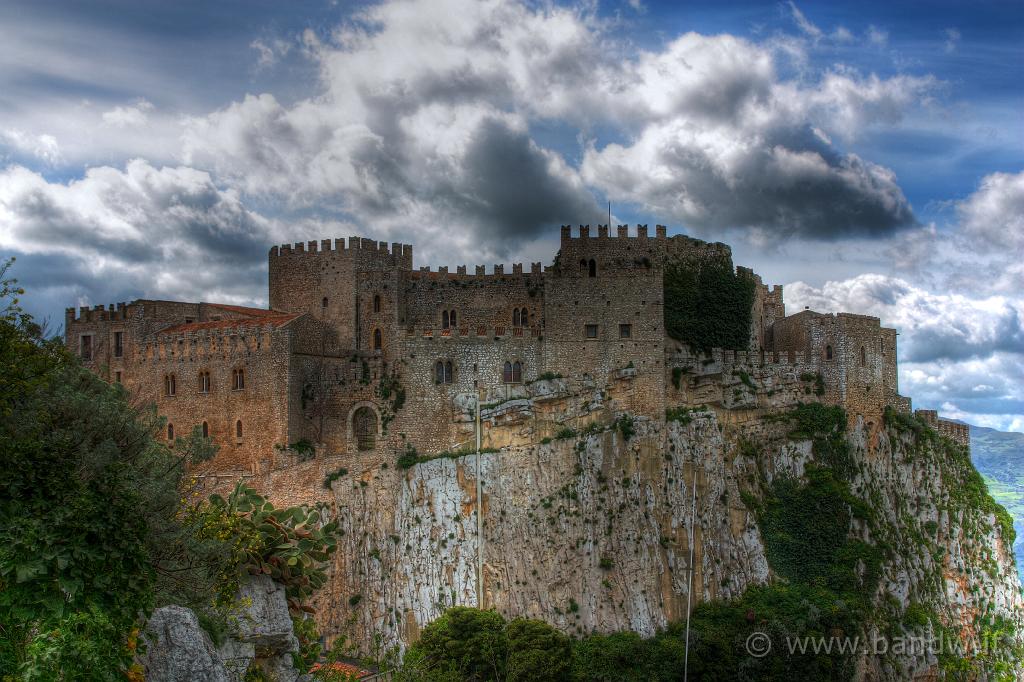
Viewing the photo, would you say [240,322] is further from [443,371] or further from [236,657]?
[236,657]

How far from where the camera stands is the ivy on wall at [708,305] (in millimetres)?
56250

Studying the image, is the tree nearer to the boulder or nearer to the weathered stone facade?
the boulder

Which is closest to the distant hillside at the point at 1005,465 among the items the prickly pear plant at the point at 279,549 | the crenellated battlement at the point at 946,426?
the crenellated battlement at the point at 946,426

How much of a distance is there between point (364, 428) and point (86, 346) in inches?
712

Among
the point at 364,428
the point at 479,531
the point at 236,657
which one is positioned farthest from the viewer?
the point at 364,428

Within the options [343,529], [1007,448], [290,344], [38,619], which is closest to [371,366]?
[290,344]

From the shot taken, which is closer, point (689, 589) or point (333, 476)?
point (689, 589)

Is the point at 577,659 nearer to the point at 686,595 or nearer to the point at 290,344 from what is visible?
the point at 686,595

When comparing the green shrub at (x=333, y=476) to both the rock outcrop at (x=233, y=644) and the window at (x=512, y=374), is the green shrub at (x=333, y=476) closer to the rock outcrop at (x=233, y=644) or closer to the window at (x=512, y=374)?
the window at (x=512, y=374)

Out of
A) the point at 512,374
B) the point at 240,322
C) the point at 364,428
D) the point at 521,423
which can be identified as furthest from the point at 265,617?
the point at 240,322

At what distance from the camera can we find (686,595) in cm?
5178

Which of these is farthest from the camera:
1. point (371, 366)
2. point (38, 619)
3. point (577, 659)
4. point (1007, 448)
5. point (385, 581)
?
point (1007, 448)

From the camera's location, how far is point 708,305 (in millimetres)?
57594

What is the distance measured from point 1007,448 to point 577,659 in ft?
554
